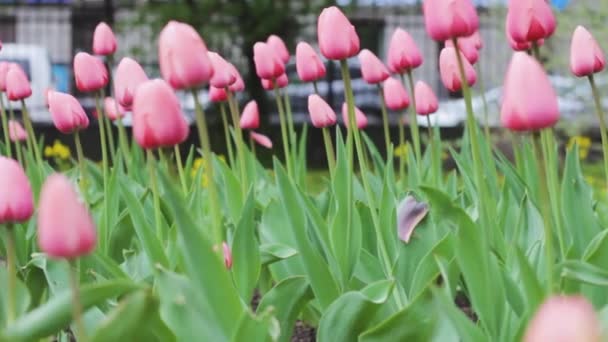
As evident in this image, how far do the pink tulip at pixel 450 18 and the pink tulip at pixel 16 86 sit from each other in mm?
1081

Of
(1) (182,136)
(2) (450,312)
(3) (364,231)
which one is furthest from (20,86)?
(2) (450,312)

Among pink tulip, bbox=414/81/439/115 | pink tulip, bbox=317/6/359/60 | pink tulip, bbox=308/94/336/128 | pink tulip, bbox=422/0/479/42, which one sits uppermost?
pink tulip, bbox=422/0/479/42

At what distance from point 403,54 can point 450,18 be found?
71 cm

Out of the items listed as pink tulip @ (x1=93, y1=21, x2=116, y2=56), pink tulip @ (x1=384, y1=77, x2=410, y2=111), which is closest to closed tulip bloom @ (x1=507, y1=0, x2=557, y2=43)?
pink tulip @ (x1=384, y1=77, x2=410, y2=111)

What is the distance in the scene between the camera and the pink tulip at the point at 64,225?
750 mm

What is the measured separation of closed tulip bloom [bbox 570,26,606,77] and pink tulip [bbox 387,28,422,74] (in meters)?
0.41

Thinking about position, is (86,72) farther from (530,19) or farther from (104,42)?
(530,19)

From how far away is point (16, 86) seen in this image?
1.96 metres

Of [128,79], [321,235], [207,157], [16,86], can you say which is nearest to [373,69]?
[321,235]

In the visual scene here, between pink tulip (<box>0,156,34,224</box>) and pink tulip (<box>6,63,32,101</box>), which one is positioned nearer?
pink tulip (<box>0,156,34,224</box>)

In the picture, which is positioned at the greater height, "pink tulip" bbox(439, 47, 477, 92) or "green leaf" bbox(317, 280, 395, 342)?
"pink tulip" bbox(439, 47, 477, 92)

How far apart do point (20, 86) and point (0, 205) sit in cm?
100

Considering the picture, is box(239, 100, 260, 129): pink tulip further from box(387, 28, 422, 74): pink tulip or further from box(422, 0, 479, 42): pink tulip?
box(422, 0, 479, 42): pink tulip

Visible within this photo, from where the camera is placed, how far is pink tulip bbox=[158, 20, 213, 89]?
967 millimetres
